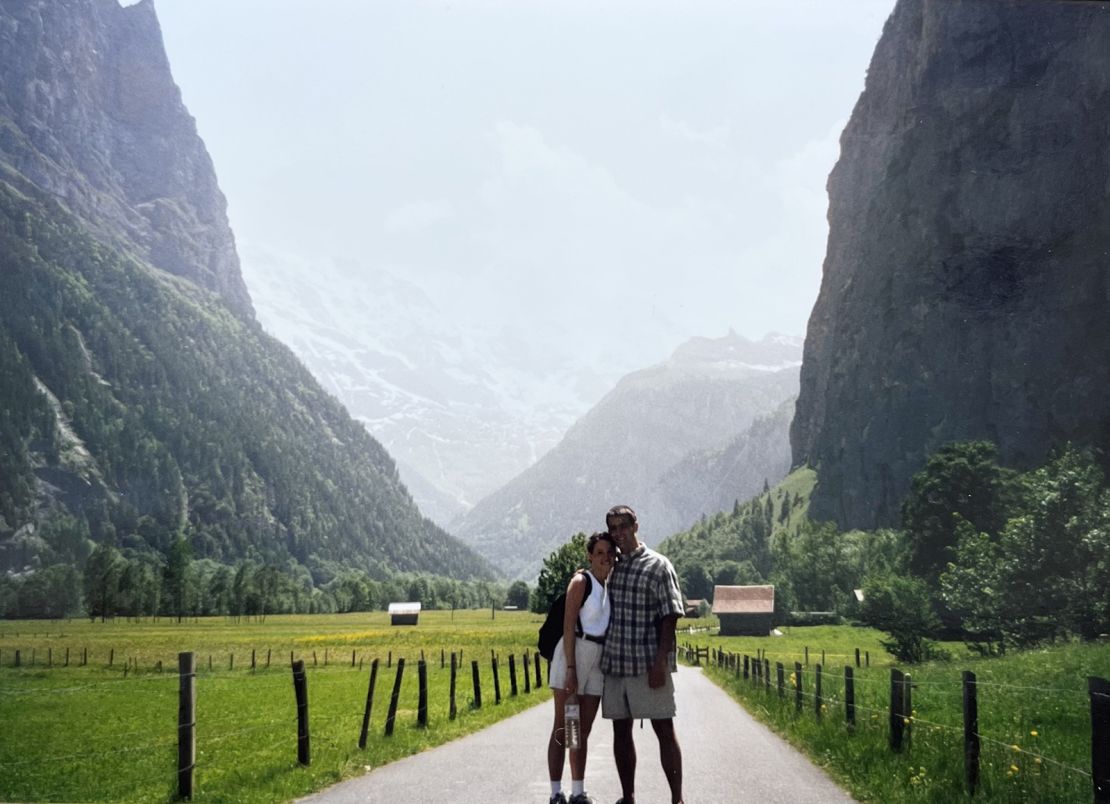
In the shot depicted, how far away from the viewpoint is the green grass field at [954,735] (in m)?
11.2

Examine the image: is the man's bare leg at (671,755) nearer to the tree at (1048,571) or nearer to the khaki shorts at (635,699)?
the khaki shorts at (635,699)

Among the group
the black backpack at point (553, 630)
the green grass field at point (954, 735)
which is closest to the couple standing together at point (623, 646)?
the black backpack at point (553, 630)

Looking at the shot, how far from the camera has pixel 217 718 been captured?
1270 inches

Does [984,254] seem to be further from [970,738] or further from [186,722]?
[186,722]

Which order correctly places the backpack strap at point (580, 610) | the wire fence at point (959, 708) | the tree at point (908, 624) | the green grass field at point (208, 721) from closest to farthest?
1. the wire fence at point (959, 708)
2. the backpack strap at point (580, 610)
3. the green grass field at point (208, 721)
4. the tree at point (908, 624)

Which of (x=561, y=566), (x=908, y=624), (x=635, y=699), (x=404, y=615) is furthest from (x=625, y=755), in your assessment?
(x=404, y=615)

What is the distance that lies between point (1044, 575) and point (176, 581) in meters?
133

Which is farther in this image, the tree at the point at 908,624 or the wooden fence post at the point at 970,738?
the tree at the point at 908,624

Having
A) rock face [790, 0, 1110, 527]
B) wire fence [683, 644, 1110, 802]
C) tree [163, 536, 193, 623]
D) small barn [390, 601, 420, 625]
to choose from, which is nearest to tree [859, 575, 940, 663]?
wire fence [683, 644, 1110, 802]

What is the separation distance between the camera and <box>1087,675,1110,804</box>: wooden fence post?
25.6 feet

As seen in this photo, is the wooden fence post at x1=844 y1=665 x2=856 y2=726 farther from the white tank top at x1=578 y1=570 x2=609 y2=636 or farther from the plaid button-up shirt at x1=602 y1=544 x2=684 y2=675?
the white tank top at x1=578 y1=570 x2=609 y2=636

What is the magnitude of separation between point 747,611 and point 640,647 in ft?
395

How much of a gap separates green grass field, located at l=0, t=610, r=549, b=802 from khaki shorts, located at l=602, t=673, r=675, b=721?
18.4 ft

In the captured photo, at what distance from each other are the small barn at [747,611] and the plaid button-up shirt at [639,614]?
117645 millimetres
